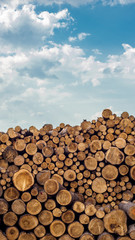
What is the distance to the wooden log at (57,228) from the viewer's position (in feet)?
16.4

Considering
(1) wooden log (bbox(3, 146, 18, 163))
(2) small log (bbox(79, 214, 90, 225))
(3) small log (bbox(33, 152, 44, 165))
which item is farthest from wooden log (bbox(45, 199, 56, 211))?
(1) wooden log (bbox(3, 146, 18, 163))

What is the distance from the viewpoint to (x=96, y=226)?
499 centimetres

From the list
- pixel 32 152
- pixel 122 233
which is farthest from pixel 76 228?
pixel 32 152

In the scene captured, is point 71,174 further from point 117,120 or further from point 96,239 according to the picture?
point 117,120

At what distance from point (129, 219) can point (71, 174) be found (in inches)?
79.6

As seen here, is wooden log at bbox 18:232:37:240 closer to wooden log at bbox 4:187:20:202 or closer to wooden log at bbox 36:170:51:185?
wooden log at bbox 4:187:20:202

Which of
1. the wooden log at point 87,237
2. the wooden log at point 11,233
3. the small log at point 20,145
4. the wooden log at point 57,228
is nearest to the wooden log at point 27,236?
the wooden log at point 11,233

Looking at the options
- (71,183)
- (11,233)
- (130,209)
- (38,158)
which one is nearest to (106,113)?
(71,183)

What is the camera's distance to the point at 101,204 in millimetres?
6270

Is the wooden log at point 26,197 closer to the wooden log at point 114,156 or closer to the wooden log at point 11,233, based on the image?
the wooden log at point 11,233

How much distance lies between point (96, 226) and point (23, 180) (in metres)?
2.10

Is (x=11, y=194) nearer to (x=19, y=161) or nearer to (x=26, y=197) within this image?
(x=26, y=197)

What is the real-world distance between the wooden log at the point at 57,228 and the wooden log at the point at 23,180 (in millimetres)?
1075

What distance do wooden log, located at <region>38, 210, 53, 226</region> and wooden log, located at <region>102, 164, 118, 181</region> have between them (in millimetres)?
1953
